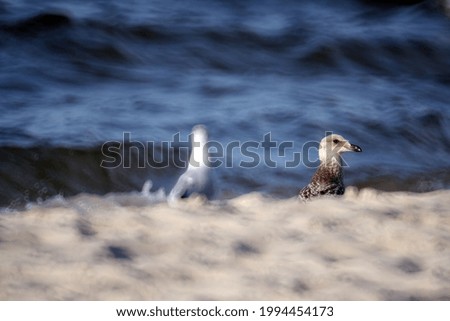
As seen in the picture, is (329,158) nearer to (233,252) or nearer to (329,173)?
(329,173)

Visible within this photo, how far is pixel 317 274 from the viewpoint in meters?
4.50

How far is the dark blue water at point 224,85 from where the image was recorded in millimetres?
8680

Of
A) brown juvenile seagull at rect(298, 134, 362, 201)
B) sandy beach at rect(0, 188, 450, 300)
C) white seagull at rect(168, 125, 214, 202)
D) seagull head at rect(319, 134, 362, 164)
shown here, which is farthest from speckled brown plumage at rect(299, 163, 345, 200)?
sandy beach at rect(0, 188, 450, 300)

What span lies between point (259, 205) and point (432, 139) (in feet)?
15.4

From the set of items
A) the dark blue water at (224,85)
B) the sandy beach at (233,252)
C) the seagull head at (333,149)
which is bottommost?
the dark blue water at (224,85)

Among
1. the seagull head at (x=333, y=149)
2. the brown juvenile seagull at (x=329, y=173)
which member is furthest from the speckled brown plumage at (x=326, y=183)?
the seagull head at (x=333, y=149)

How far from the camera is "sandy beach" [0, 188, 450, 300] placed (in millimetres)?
4324

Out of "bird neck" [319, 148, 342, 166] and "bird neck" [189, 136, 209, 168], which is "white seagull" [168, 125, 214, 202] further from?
"bird neck" [319, 148, 342, 166]

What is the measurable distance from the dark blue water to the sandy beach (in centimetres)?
282

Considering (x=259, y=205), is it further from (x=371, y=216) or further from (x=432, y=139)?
(x=432, y=139)

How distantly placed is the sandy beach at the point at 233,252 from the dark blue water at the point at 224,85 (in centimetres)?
282

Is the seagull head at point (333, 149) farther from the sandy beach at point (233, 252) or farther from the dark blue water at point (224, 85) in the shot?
the sandy beach at point (233, 252)

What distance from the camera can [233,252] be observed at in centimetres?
477
